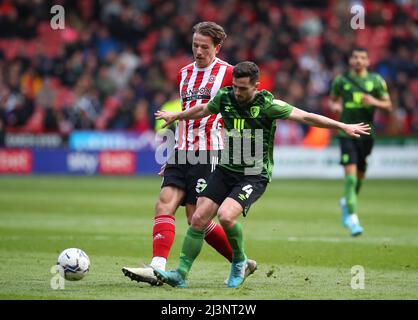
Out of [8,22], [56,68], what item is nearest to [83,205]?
[56,68]

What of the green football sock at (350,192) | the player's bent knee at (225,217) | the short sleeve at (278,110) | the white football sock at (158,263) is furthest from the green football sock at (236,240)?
the green football sock at (350,192)

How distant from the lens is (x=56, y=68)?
85.4 feet

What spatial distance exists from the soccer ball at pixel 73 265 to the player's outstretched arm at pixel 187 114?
4.67ft

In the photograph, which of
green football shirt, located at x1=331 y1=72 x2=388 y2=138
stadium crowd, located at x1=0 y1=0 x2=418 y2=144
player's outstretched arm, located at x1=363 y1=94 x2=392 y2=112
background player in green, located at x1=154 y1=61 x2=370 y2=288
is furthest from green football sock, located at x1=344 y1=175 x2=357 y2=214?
stadium crowd, located at x1=0 y1=0 x2=418 y2=144

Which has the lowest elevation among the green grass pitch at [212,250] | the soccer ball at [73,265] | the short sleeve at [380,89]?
the green grass pitch at [212,250]

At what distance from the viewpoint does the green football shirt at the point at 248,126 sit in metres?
8.20

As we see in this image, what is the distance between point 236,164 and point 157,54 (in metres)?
19.5

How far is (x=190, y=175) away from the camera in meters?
8.52

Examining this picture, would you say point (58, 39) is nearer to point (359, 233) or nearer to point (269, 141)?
point (359, 233)

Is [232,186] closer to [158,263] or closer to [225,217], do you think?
[225,217]

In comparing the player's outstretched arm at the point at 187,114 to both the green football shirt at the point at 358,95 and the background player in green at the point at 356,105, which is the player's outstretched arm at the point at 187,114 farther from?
the green football shirt at the point at 358,95

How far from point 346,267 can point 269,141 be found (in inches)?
80.0

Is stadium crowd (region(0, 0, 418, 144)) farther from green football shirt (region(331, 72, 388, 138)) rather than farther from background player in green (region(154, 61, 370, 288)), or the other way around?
background player in green (region(154, 61, 370, 288))

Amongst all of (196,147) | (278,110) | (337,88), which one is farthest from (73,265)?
(337,88)
